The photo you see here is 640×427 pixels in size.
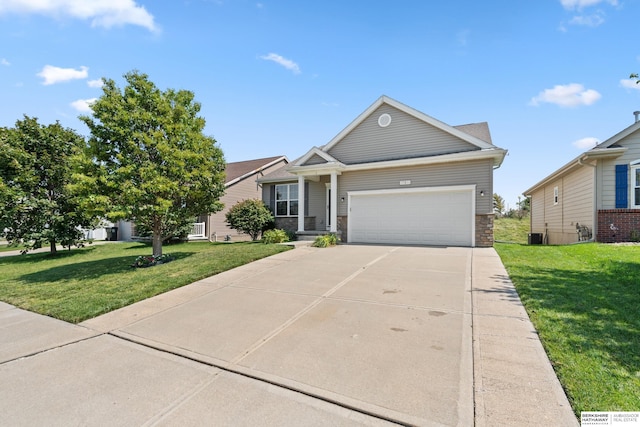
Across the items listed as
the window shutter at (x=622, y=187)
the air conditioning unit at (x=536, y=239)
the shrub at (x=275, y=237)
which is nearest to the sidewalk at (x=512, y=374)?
the shrub at (x=275, y=237)

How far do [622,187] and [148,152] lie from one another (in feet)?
55.0

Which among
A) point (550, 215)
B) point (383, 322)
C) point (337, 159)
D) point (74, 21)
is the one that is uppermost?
point (74, 21)

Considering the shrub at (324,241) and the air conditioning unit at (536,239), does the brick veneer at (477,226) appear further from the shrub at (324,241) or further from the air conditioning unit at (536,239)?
the air conditioning unit at (536,239)

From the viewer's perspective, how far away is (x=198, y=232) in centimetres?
→ 1861

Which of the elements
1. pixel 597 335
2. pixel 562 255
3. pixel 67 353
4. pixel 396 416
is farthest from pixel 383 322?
pixel 562 255

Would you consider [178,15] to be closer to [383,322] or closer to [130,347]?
[130,347]

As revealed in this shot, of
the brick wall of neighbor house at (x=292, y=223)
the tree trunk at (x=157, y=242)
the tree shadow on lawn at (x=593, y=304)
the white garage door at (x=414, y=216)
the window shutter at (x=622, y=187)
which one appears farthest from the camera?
the brick wall of neighbor house at (x=292, y=223)

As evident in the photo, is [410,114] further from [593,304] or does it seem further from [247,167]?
[247,167]

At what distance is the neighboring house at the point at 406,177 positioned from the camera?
11.2m

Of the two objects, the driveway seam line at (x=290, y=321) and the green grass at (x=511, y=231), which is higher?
the green grass at (x=511, y=231)

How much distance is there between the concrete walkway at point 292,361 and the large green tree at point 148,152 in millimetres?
3488

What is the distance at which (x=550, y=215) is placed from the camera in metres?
18.0

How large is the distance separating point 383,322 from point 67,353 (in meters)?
4.00

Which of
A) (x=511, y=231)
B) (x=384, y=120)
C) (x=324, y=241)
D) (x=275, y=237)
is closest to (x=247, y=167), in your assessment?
(x=275, y=237)
